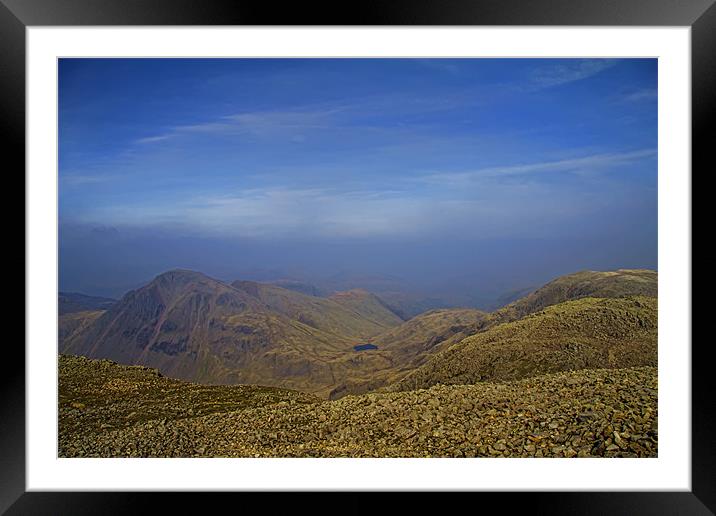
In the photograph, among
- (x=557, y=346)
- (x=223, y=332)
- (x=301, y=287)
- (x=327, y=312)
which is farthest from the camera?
(x=327, y=312)

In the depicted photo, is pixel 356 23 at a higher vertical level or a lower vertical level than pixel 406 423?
higher

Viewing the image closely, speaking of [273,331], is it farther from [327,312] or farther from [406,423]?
[406,423]

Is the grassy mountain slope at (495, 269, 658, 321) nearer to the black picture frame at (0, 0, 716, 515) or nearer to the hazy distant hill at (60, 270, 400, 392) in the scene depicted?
the hazy distant hill at (60, 270, 400, 392)

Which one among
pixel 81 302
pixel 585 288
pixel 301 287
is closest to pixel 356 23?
pixel 585 288

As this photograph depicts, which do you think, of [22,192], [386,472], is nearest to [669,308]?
[386,472]

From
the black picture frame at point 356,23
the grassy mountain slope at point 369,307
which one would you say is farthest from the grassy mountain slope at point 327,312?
the black picture frame at point 356,23

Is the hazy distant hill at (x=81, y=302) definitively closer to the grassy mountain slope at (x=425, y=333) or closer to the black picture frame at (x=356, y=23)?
the grassy mountain slope at (x=425, y=333)
